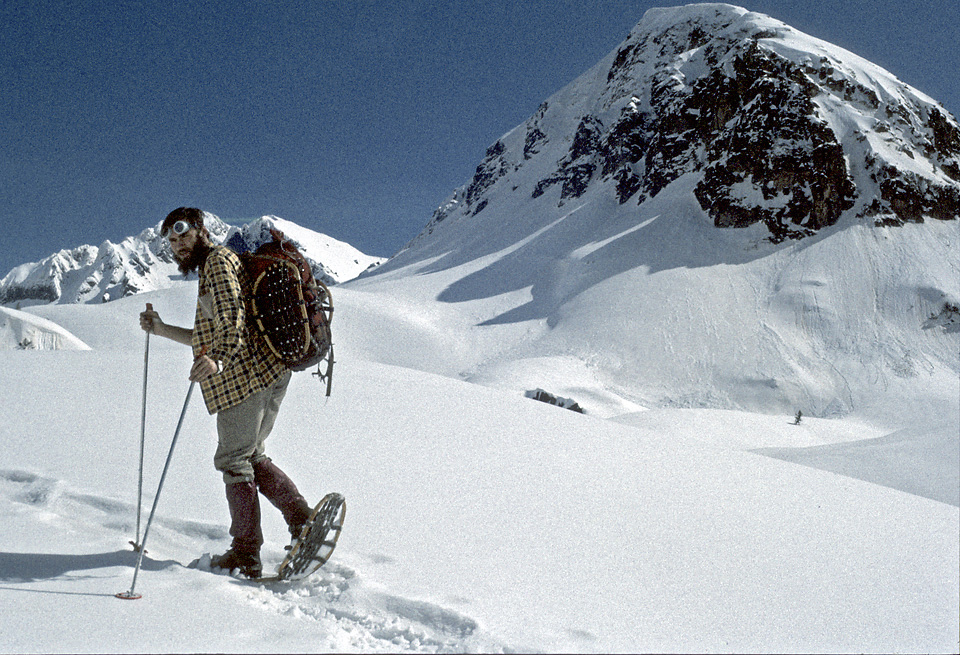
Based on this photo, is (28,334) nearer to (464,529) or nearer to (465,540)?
(464,529)

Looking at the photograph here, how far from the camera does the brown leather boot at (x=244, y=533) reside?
2941mm

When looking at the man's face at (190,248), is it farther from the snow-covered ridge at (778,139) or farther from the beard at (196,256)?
the snow-covered ridge at (778,139)

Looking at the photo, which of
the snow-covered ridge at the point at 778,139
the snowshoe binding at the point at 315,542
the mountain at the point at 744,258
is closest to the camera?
the snowshoe binding at the point at 315,542

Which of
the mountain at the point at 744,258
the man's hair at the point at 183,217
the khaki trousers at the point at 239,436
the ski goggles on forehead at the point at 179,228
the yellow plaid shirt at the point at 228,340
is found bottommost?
the khaki trousers at the point at 239,436

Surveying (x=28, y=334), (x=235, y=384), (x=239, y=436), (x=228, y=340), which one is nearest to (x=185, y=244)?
(x=228, y=340)

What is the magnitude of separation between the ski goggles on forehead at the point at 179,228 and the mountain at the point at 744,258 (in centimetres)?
3074

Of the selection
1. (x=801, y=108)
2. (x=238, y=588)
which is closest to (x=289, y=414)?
(x=238, y=588)

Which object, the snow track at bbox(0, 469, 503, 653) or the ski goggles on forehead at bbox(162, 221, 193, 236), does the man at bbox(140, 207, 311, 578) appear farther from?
the snow track at bbox(0, 469, 503, 653)

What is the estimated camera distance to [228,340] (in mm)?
2859

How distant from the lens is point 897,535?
12.2 ft

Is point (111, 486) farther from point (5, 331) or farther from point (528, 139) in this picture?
point (528, 139)

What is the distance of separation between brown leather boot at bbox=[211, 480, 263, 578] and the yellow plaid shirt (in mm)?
442

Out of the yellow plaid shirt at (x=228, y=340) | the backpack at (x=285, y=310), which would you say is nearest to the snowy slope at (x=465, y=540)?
the yellow plaid shirt at (x=228, y=340)

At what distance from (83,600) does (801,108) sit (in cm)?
6612
